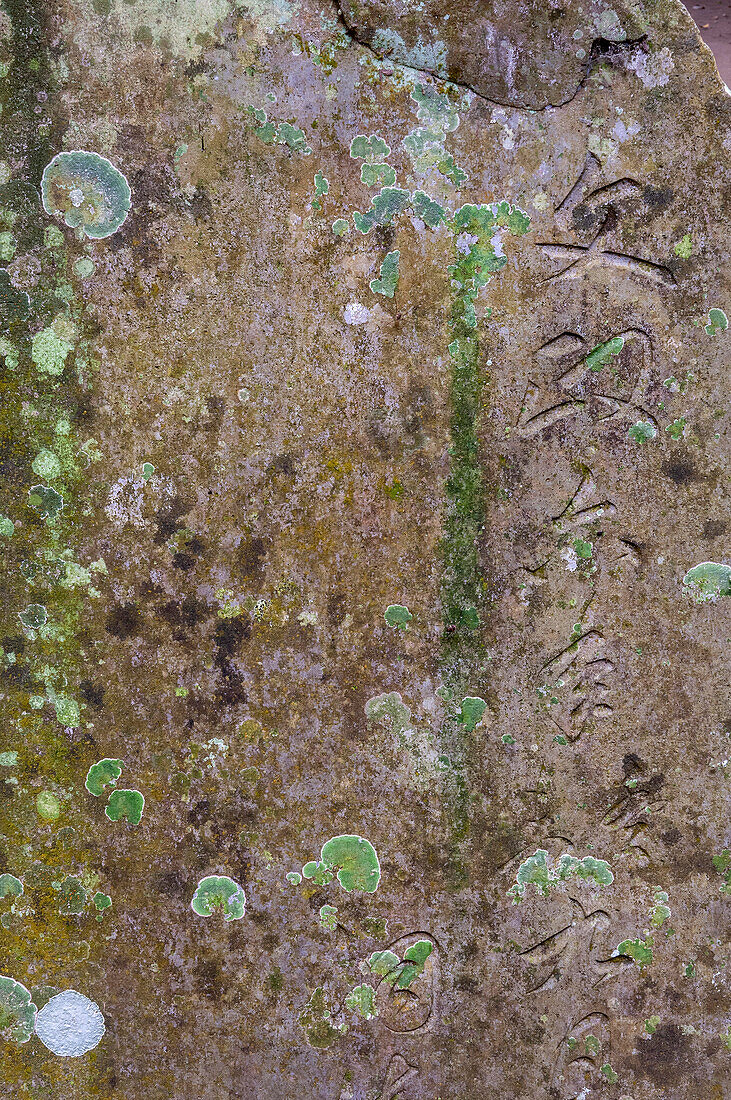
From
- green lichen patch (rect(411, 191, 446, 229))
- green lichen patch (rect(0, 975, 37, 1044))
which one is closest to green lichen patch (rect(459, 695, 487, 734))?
green lichen patch (rect(411, 191, 446, 229))

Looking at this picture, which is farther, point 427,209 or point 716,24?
point 716,24

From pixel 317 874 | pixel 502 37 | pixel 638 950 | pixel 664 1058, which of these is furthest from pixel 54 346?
pixel 664 1058

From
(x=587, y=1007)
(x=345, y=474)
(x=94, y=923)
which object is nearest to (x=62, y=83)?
(x=345, y=474)

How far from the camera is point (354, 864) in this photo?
289cm

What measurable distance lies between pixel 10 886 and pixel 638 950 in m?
2.78

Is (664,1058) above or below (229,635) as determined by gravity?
below

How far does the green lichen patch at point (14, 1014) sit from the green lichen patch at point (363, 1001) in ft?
4.56

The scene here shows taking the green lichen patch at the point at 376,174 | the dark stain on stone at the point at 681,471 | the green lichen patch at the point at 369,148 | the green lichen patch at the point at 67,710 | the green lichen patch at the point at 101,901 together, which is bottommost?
the green lichen patch at the point at 101,901

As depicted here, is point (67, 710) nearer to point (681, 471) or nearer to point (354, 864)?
point (354, 864)

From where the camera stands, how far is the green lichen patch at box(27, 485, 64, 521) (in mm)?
2859

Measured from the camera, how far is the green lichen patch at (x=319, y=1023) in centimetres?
288

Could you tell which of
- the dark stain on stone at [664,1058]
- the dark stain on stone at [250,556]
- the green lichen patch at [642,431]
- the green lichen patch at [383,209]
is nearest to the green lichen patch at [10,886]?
the dark stain on stone at [250,556]

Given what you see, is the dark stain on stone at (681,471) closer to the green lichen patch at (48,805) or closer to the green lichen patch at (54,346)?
the green lichen patch at (54,346)

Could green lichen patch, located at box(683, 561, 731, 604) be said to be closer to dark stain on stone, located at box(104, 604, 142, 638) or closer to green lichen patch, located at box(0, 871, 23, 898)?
dark stain on stone, located at box(104, 604, 142, 638)
